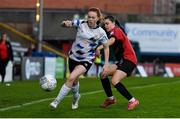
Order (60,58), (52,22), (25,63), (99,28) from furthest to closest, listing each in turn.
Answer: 1. (52,22)
2. (60,58)
3. (25,63)
4. (99,28)

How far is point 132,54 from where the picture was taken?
13992 mm

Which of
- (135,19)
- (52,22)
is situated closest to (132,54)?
(52,22)

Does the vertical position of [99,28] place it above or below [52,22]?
above

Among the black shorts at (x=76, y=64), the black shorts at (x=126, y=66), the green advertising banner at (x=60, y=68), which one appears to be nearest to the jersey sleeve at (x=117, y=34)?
the black shorts at (x=126, y=66)

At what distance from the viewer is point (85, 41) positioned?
1334 centimetres

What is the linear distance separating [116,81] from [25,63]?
16228mm

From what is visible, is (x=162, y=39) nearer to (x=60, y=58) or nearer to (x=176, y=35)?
(x=176, y=35)

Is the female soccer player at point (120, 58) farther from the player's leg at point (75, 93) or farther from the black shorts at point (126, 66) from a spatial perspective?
the player's leg at point (75, 93)

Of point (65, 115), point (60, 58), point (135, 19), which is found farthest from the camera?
point (135, 19)

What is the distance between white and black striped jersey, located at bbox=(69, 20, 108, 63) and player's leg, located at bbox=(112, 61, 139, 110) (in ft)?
2.29

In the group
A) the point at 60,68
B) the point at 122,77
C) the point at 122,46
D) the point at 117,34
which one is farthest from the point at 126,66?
the point at 60,68

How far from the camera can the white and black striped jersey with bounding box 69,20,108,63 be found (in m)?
13.3

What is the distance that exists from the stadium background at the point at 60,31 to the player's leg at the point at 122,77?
15311 mm

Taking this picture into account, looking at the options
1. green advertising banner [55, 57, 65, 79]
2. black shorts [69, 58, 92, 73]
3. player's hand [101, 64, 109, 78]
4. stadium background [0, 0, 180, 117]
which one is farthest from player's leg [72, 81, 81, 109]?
green advertising banner [55, 57, 65, 79]
